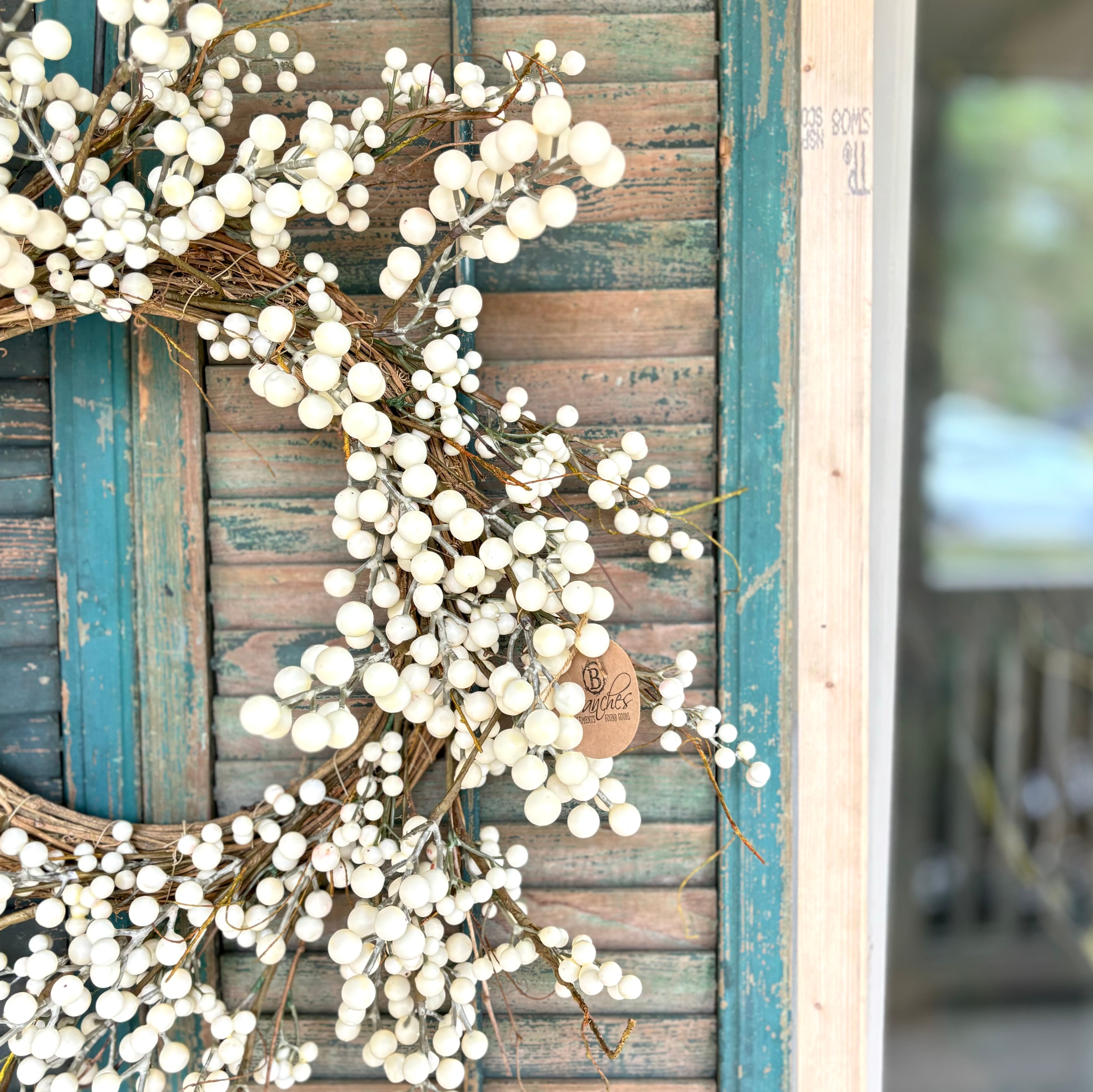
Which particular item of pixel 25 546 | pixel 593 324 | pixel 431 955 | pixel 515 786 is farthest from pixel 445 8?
pixel 431 955

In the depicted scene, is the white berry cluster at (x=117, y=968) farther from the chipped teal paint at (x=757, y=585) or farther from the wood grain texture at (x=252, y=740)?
the chipped teal paint at (x=757, y=585)

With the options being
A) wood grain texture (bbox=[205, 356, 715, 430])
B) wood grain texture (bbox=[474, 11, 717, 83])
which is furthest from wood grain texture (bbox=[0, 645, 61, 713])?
wood grain texture (bbox=[474, 11, 717, 83])

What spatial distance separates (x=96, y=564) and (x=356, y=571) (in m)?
0.37

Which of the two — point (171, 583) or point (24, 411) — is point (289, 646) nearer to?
point (171, 583)

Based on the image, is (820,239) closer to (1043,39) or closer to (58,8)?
(58,8)

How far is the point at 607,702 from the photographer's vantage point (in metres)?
0.75

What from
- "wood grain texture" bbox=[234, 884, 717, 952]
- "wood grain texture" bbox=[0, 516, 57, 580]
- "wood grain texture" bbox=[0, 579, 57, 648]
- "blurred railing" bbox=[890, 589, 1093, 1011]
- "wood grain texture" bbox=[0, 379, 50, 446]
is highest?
"wood grain texture" bbox=[0, 379, 50, 446]

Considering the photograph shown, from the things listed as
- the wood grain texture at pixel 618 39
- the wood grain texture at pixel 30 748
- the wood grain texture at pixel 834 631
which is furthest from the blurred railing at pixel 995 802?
the wood grain texture at pixel 30 748

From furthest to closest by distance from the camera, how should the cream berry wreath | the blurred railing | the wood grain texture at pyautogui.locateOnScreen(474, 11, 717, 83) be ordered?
the blurred railing < the wood grain texture at pyautogui.locateOnScreen(474, 11, 717, 83) < the cream berry wreath

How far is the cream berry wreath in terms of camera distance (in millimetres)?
669

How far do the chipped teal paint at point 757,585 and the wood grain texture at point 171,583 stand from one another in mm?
607

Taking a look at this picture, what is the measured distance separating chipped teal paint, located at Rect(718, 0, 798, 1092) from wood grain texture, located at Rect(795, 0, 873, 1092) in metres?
0.02

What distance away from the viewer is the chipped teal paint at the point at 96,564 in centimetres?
87

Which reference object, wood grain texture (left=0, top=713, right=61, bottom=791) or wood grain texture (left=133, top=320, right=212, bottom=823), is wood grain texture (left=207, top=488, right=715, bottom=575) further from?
wood grain texture (left=0, top=713, right=61, bottom=791)
